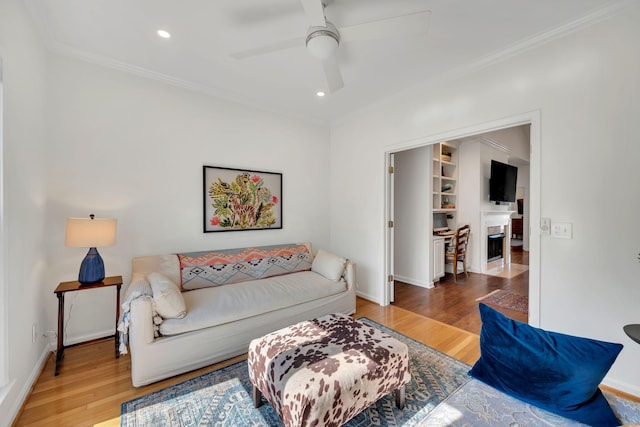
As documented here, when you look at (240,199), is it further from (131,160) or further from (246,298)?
(246,298)

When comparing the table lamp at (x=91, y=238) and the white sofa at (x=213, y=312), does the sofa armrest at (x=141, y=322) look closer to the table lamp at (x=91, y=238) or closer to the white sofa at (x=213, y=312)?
the white sofa at (x=213, y=312)

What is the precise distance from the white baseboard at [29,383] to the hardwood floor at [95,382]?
3 cm


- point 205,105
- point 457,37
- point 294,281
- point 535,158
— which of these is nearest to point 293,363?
point 294,281

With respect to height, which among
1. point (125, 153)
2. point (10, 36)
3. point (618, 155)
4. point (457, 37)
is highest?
point (457, 37)

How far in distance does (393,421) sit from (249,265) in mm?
2028

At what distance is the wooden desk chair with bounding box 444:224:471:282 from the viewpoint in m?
4.75

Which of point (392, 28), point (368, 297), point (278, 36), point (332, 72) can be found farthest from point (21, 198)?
point (368, 297)

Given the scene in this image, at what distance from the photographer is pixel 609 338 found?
1891 mm

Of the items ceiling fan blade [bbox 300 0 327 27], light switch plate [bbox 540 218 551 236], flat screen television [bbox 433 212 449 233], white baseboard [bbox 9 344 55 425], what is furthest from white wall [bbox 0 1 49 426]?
flat screen television [bbox 433 212 449 233]

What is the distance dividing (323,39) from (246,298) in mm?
2133

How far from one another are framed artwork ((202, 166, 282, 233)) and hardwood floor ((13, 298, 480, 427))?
1497 mm

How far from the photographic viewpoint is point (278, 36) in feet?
7.22

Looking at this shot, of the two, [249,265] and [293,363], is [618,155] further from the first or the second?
[249,265]

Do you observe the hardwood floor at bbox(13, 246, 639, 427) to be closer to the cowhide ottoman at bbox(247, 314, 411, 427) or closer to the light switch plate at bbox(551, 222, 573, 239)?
the cowhide ottoman at bbox(247, 314, 411, 427)
